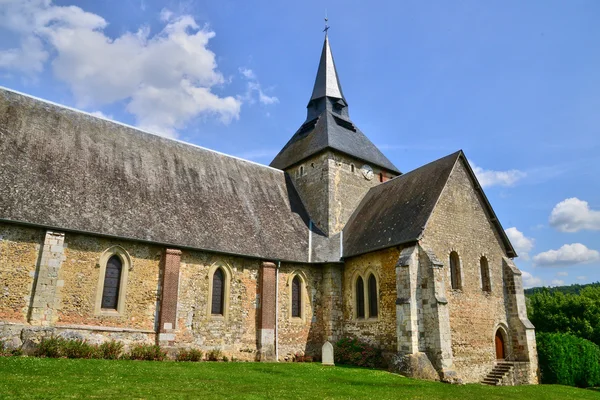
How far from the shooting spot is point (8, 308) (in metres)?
14.4

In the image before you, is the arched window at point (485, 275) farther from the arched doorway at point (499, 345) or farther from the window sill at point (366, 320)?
the window sill at point (366, 320)

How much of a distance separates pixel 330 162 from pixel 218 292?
9.87 meters

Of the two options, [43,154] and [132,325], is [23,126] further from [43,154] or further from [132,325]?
[132,325]

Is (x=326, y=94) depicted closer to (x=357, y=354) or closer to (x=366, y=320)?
(x=366, y=320)

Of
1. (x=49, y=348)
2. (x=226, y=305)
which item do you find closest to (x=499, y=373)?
(x=226, y=305)

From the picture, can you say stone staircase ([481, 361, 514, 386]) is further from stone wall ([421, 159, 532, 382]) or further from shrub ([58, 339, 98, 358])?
shrub ([58, 339, 98, 358])

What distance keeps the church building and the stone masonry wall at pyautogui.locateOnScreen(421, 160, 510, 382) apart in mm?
79

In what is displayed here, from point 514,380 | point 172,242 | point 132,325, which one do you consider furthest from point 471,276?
point 132,325

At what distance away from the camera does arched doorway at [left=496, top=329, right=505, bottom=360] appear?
762 inches

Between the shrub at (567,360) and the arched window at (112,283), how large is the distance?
747 inches

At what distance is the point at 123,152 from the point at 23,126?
13.0 ft

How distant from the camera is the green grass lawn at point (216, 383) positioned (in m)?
9.55

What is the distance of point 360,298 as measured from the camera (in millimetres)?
20609

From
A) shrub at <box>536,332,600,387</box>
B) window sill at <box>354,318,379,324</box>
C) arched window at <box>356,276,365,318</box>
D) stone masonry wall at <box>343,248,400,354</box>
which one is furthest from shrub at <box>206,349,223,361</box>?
shrub at <box>536,332,600,387</box>
